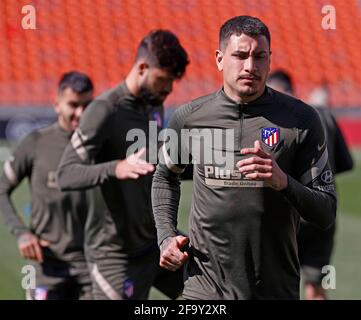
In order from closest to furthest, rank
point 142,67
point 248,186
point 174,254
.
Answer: point 174,254
point 248,186
point 142,67

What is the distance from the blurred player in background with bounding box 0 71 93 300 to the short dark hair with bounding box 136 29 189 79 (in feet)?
3.72

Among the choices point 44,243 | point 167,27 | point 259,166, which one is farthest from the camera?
point 167,27

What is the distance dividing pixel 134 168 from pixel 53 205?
1937 millimetres

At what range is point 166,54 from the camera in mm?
6031

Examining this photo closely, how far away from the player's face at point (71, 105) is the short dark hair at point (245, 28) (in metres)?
2.66

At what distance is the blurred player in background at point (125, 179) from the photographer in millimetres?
6039

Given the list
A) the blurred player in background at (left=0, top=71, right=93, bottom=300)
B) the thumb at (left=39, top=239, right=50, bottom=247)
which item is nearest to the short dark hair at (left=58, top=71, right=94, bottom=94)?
the blurred player in background at (left=0, top=71, right=93, bottom=300)

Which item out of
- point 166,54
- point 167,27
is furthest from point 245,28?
point 167,27

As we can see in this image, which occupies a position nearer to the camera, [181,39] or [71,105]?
[71,105]

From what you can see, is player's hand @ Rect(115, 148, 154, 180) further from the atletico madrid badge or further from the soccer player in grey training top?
the atletico madrid badge

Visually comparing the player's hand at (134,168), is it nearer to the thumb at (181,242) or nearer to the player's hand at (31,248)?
the thumb at (181,242)

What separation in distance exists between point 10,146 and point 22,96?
5.94 feet

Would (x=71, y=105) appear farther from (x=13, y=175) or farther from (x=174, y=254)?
(x=174, y=254)

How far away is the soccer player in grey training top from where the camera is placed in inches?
177
